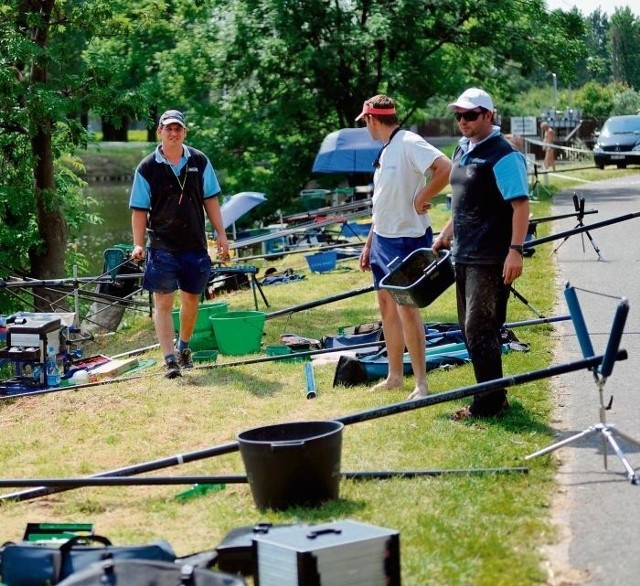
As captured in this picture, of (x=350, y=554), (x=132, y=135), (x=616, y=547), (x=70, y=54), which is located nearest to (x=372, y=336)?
(x=616, y=547)

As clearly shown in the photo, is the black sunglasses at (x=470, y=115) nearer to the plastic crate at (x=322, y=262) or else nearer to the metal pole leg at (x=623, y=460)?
the metal pole leg at (x=623, y=460)

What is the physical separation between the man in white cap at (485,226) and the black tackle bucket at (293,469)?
1698mm

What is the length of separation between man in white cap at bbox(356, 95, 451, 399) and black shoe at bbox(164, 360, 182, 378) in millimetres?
2128

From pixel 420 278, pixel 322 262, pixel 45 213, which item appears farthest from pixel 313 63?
pixel 420 278

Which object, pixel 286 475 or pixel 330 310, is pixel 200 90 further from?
pixel 286 475

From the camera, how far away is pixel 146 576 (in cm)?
417

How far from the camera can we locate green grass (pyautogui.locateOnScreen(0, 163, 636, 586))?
5223 millimetres

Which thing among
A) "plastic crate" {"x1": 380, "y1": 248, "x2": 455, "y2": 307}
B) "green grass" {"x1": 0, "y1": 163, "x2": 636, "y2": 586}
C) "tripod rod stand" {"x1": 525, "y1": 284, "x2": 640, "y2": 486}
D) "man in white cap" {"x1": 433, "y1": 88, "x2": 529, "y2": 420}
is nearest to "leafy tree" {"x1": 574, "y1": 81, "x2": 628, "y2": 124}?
"green grass" {"x1": 0, "y1": 163, "x2": 636, "y2": 586}

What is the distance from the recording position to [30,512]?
6145 mm

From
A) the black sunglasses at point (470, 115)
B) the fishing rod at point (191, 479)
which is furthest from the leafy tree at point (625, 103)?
the fishing rod at point (191, 479)

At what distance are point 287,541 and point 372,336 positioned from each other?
6025 millimetres

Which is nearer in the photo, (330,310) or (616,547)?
(616,547)

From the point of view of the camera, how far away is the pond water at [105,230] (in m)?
30.0

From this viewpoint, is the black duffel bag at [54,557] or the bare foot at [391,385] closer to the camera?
the black duffel bag at [54,557]
